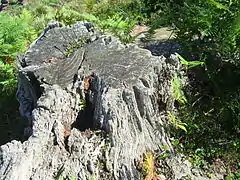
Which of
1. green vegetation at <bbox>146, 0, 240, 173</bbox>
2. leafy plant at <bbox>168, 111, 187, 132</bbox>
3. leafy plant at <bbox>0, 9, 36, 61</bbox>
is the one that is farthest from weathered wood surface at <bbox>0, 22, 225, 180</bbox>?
leafy plant at <bbox>0, 9, 36, 61</bbox>

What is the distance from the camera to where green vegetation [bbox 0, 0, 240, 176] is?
5238 millimetres

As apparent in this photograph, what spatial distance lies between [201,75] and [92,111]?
73.1 inches

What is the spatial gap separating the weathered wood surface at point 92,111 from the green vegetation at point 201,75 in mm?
217

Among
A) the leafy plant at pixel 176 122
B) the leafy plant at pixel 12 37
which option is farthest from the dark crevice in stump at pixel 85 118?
the leafy plant at pixel 12 37

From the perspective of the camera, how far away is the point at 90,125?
193 inches

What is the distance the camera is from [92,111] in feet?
16.4

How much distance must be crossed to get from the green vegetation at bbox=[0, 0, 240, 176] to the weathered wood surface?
22 cm

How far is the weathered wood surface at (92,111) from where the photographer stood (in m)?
4.19

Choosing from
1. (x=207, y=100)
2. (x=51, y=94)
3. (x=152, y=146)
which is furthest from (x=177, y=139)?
(x=51, y=94)

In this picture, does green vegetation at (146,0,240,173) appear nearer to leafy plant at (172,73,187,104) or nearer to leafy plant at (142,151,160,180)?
leafy plant at (172,73,187,104)

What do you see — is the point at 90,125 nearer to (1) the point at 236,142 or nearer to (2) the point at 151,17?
(1) the point at 236,142

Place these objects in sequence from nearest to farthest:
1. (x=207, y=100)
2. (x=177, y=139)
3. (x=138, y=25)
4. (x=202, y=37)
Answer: (x=177, y=139), (x=207, y=100), (x=202, y=37), (x=138, y=25)

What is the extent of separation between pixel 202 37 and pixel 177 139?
193 cm

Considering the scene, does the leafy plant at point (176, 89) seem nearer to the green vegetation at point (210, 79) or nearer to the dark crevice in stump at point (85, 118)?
the green vegetation at point (210, 79)
